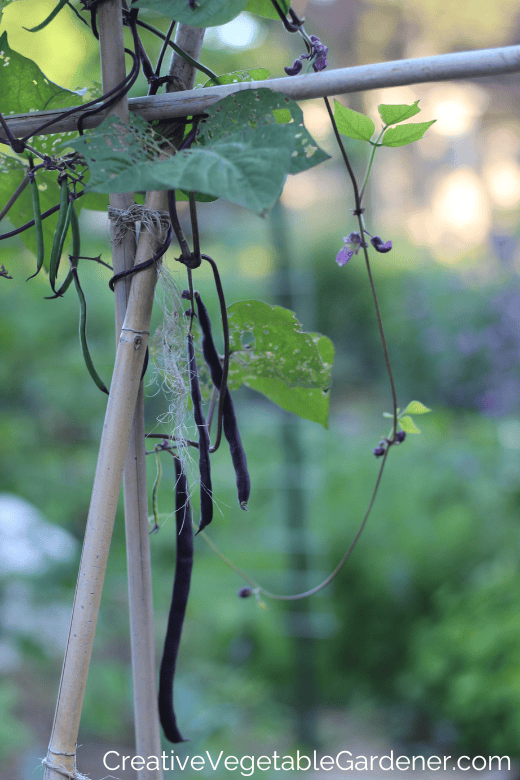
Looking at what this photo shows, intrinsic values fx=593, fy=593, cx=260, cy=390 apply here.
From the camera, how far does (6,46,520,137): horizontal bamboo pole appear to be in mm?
261

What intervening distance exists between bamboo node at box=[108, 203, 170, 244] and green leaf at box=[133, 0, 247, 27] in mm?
87

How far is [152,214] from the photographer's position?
0.31 meters

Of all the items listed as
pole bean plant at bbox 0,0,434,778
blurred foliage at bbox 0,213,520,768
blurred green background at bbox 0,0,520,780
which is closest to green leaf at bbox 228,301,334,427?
pole bean plant at bbox 0,0,434,778

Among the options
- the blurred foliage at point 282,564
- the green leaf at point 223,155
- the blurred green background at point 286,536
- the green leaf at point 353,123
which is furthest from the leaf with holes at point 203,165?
the blurred foliage at point 282,564

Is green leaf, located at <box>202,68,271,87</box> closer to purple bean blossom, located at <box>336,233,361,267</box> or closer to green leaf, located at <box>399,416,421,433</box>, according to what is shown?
purple bean blossom, located at <box>336,233,361,267</box>

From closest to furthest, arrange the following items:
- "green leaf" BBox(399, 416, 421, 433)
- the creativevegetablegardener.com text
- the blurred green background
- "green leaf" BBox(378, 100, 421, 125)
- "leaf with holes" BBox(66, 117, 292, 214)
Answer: "leaf with holes" BBox(66, 117, 292, 214), "green leaf" BBox(378, 100, 421, 125), "green leaf" BBox(399, 416, 421, 433), the creativevegetablegardener.com text, the blurred green background

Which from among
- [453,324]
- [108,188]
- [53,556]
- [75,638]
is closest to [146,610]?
[75,638]

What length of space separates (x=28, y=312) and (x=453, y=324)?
158 cm

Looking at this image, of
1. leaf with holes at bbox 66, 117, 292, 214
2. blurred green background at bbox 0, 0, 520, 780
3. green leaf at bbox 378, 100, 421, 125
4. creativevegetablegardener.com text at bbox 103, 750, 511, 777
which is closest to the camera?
leaf with holes at bbox 66, 117, 292, 214

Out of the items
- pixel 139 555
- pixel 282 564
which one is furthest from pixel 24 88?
pixel 282 564

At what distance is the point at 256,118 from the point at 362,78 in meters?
0.05

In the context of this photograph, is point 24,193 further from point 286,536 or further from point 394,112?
point 286,536

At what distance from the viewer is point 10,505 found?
4.73 feet

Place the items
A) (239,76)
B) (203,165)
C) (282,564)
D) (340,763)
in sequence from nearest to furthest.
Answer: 1. (203,165)
2. (239,76)
3. (340,763)
4. (282,564)
